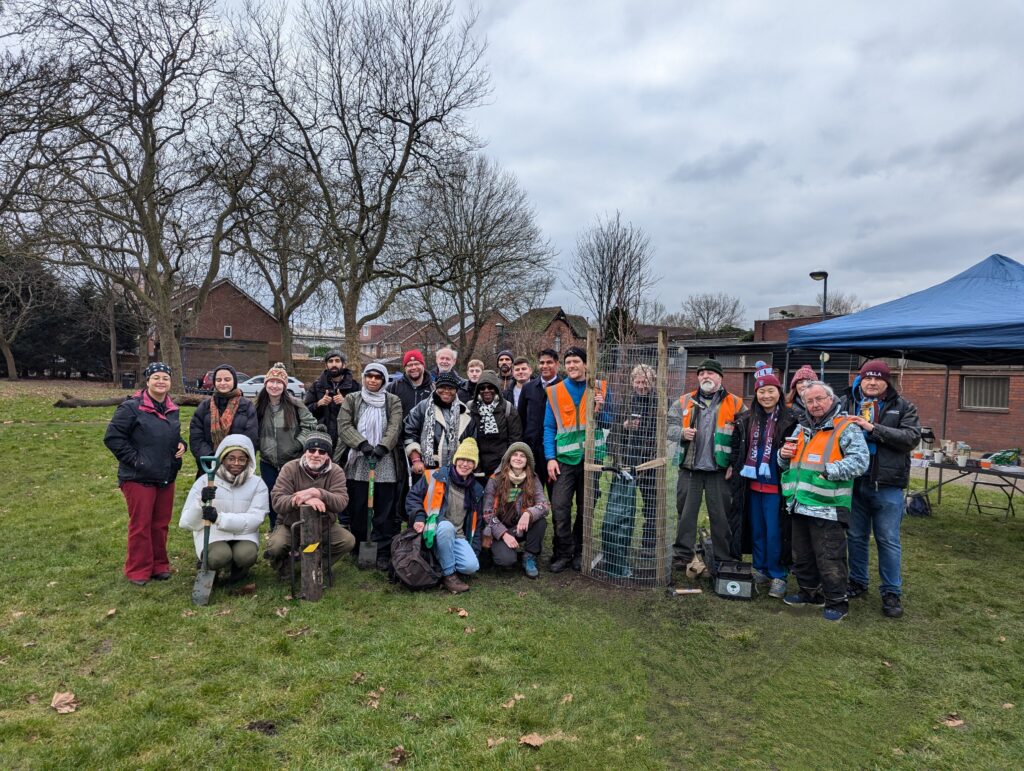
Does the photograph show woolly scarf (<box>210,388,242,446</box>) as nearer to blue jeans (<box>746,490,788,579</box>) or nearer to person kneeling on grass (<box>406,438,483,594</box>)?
person kneeling on grass (<box>406,438,483,594</box>)

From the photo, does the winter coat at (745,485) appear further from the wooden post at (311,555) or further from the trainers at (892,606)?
the wooden post at (311,555)

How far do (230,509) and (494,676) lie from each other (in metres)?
2.60

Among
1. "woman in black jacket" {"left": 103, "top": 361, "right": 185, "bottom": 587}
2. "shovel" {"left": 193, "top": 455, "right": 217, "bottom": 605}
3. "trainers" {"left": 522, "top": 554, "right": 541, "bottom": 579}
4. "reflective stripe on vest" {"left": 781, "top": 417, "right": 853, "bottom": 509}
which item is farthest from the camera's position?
"trainers" {"left": 522, "top": 554, "right": 541, "bottom": 579}

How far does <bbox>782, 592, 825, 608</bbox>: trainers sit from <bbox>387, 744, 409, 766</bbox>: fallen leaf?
3.27 m

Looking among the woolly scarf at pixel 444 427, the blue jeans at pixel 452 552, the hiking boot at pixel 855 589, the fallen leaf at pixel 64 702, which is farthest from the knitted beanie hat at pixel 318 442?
the hiking boot at pixel 855 589

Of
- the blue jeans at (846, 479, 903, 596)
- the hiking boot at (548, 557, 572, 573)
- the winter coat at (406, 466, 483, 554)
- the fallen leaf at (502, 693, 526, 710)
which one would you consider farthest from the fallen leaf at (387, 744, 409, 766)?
the blue jeans at (846, 479, 903, 596)

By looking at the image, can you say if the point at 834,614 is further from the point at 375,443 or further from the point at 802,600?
the point at 375,443

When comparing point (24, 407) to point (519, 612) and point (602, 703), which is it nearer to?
point (519, 612)

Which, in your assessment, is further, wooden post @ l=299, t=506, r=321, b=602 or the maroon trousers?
the maroon trousers

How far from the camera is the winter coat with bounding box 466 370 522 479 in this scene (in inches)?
212

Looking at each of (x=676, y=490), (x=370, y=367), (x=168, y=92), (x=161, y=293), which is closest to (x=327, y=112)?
(x=168, y=92)

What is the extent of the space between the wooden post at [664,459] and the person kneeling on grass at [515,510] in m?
1.02

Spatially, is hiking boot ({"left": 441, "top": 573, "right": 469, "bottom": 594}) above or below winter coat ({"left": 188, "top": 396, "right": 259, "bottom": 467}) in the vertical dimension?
below

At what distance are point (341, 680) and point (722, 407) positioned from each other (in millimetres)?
3604
